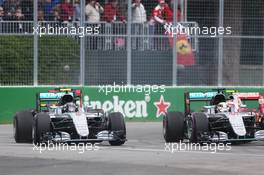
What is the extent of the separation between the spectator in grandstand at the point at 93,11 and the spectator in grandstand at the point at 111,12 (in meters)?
0.15

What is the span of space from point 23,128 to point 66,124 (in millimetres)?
1063

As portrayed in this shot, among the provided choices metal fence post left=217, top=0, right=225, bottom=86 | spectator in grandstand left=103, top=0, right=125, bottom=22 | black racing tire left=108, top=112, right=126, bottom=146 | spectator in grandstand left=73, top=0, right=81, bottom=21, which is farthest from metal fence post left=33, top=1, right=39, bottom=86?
black racing tire left=108, top=112, right=126, bottom=146

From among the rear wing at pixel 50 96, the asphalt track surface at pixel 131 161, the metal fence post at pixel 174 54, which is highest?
the metal fence post at pixel 174 54

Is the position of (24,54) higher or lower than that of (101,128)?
higher

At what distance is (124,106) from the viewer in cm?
2348

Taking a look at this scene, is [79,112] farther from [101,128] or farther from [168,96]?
[168,96]

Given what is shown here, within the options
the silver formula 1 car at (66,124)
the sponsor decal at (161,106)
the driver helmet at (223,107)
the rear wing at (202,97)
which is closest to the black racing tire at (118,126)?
the silver formula 1 car at (66,124)

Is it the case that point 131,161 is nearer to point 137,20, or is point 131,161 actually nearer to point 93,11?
point 93,11

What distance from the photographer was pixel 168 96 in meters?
23.8

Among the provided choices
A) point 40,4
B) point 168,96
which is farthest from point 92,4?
point 168,96

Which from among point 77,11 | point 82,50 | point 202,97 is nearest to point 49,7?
point 77,11

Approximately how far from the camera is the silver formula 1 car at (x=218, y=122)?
17.1m

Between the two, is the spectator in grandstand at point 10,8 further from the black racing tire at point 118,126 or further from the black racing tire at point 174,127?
the black racing tire at point 174,127

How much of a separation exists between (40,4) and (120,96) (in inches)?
136
